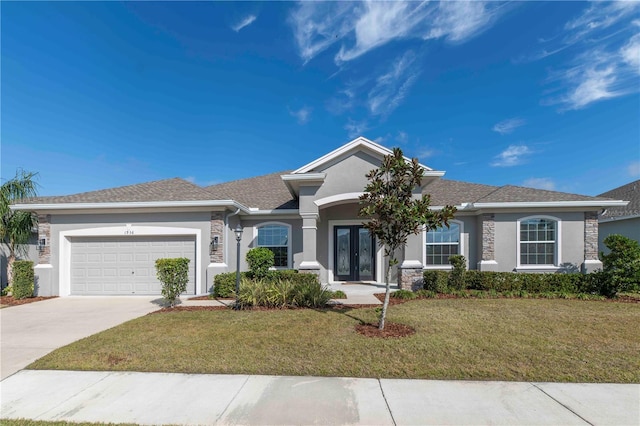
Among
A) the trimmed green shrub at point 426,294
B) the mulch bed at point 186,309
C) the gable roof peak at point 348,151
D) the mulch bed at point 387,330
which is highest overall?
the gable roof peak at point 348,151

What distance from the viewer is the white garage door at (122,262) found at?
10.8 meters

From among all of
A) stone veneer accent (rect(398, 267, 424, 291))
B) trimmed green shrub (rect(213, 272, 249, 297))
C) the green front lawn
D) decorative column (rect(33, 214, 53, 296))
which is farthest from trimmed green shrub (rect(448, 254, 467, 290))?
decorative column (rect(33, 214, 53, 296))

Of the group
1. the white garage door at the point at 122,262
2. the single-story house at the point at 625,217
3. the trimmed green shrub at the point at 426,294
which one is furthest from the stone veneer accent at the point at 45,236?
the single-story house at the point at 625,217

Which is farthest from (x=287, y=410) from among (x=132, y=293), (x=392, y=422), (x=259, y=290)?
(x=132, y=293)

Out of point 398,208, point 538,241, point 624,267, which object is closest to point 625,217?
point 538,241

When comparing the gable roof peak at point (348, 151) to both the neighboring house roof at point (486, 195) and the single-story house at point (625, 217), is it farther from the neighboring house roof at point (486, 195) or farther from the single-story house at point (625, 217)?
the single-story house at point (625, 217)

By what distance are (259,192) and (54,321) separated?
348 inches

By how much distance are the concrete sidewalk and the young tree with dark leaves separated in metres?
2.40

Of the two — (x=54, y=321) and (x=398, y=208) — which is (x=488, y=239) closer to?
(x=398, y=208)

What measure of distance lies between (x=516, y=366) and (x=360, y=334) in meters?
2.59

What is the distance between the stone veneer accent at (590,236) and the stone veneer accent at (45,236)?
68.5 feet

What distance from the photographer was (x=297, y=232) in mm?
12625

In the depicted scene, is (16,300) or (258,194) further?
(258,194)

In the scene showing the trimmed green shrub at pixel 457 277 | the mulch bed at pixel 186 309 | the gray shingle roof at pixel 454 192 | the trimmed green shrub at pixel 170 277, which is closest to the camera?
the mulch bed at pixel 186 309
